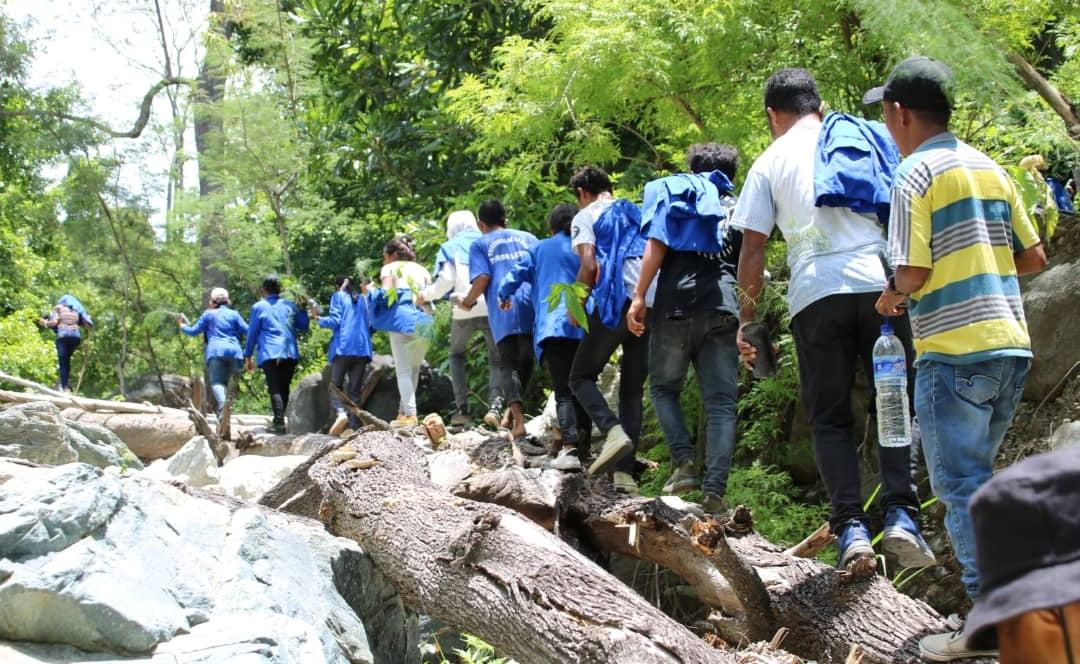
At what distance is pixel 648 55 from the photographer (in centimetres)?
758

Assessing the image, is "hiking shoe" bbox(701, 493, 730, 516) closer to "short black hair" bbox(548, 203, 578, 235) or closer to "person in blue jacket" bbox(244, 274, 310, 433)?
"short black hair" bbox(548, 203, 578, 235)

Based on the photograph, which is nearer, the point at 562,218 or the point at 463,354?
the point at 562,218

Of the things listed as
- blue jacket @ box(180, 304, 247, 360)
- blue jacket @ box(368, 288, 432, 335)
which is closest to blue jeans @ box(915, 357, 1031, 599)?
blue jacket @ box(368, 288, 432, 335)

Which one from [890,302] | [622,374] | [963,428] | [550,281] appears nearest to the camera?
[963,428]

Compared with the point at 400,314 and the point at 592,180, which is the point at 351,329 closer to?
the point at 400,314

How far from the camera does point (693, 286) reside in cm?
611

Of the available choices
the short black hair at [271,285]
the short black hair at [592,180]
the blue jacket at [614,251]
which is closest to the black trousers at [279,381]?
the short black hair at [271,285]

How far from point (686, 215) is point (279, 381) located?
26.3 feet

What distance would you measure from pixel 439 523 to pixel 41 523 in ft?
6.13

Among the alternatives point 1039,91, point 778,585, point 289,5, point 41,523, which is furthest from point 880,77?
point 289,5

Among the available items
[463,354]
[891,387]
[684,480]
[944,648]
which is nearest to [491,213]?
[463,354]

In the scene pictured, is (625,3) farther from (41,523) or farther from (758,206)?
(41,523)

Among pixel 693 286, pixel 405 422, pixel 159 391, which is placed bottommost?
pixel 159 391

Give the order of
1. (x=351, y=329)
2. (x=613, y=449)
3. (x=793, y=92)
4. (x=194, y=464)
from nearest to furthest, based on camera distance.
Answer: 1. (x=793, y=92)
2. (x=613, y=449)
3. (x=194, y=464)
4. (x=351, y=329)
